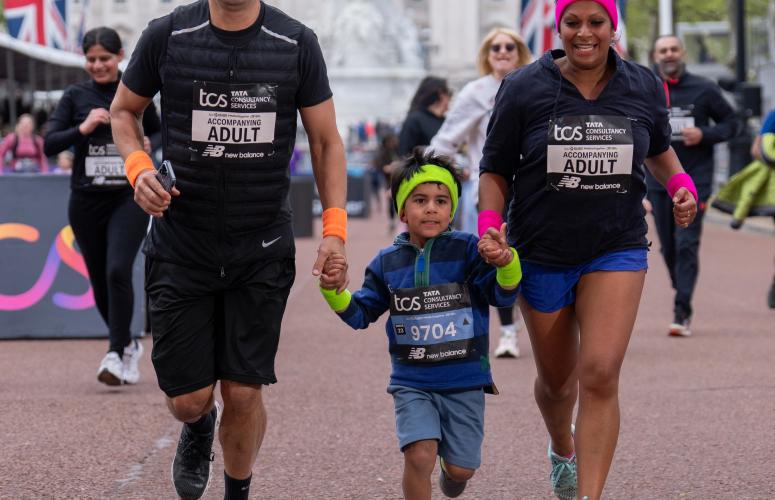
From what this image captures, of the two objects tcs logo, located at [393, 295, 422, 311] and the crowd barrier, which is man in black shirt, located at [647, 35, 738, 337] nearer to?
the crowd barrier

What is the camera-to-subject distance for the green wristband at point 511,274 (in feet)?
17.0

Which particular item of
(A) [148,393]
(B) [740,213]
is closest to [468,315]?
(A) [148,393]

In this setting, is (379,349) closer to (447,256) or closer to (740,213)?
(740,213)

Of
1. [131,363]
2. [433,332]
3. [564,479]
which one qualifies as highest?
[433,332]

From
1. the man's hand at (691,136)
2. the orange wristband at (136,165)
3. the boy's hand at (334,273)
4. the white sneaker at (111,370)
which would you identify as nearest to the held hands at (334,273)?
the boy's hand at (334,273)

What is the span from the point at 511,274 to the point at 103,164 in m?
4.40

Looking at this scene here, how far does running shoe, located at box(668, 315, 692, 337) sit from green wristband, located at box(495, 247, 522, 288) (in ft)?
21.2

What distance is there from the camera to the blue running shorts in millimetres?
5469

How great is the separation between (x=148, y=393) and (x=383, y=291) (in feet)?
12.4

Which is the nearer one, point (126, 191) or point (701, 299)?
point (126, 191)

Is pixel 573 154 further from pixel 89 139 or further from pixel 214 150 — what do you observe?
pixel 89 139

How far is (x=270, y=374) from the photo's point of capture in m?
5.44

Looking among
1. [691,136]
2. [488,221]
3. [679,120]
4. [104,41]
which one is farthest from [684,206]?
[679,120]

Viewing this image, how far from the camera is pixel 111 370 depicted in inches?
351
